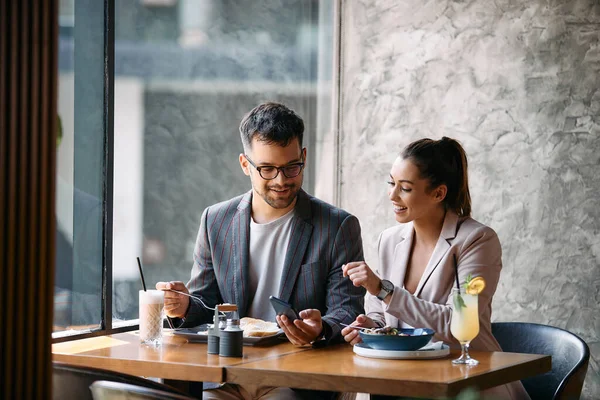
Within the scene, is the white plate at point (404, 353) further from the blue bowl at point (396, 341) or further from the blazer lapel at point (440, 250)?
the blazer lapel at point (440, 250)

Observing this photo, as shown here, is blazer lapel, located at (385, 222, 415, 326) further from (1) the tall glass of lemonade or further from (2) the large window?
(2) the large window

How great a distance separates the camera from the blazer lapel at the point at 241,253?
2871mm

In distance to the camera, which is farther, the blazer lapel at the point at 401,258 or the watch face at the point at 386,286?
the blazer lapel at the point at 401,258

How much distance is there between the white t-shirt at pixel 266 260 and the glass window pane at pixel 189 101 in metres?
0.73

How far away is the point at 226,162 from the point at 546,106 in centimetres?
158

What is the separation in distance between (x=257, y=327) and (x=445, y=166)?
90 centimetres

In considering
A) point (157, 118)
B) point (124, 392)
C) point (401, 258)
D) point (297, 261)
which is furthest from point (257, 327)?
point (157, 118)

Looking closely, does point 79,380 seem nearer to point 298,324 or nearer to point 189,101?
point 298,324

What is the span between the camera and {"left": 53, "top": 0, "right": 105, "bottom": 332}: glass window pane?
299 centimetres

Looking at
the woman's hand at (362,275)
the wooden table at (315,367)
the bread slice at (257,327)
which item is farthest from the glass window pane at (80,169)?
the woman's hand at (362,275)

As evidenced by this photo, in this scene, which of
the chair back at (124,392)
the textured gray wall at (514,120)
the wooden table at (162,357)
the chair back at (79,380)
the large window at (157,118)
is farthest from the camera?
the textured gray wall at (514,120)

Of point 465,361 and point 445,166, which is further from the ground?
point 445,166

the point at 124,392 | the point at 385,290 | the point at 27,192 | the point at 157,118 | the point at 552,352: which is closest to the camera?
the point at 27,192

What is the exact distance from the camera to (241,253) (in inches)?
114
